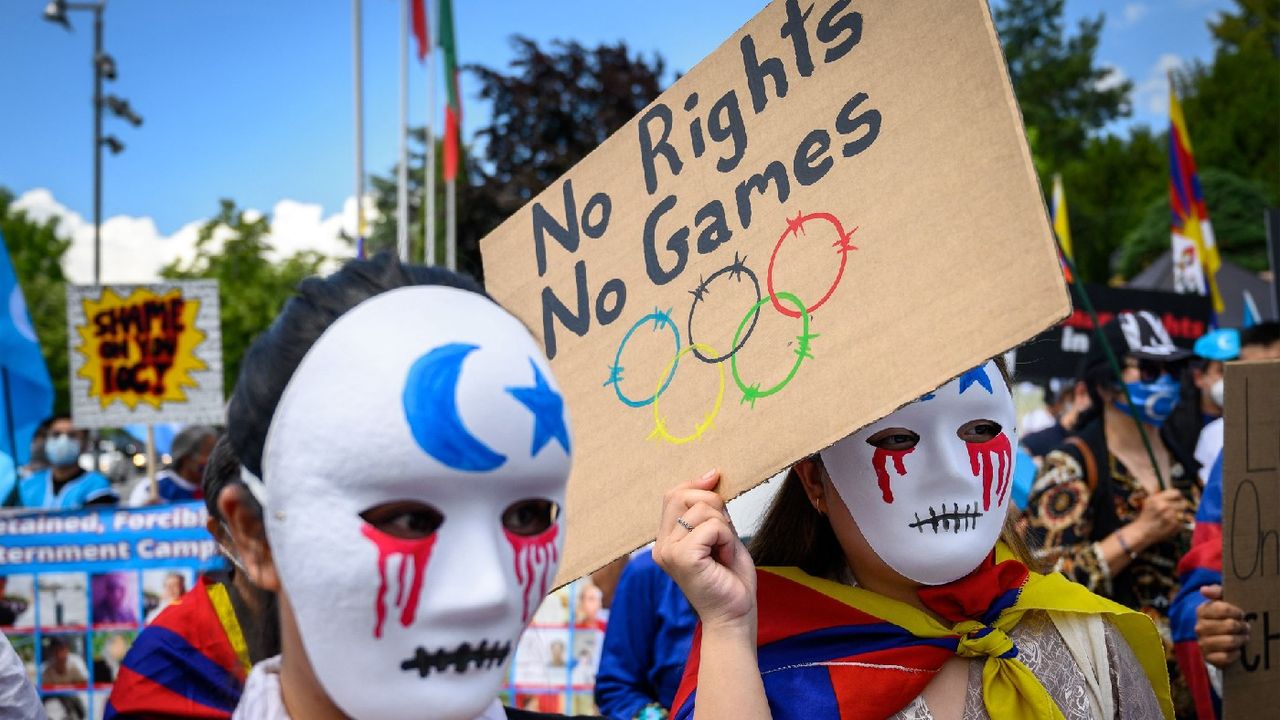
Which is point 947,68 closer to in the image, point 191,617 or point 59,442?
point 191,617

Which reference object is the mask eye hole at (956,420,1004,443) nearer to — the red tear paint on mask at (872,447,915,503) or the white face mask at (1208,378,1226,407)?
the red tear paint on mask at (872,447,915,503)

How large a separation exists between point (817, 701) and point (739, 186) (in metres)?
0.98

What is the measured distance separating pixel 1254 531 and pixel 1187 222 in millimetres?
7974

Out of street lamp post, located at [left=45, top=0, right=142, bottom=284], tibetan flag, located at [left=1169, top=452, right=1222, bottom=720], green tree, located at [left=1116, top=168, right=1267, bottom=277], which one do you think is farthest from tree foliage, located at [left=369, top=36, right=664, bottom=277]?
tibetan flag, located at [left=1169, top=452, right=1222, bottom=720]

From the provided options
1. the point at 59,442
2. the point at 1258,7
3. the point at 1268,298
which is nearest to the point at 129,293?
the point at 59,442

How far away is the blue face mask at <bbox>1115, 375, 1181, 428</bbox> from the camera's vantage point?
14.2 ft

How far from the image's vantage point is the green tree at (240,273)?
110 feet

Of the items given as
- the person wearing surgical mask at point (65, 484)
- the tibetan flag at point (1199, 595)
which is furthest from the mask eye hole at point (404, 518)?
the person wearing surgical mask at point (65, 484)

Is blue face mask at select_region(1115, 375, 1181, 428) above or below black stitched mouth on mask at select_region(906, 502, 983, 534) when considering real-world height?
above

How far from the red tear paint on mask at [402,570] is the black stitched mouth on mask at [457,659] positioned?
4 centimetres

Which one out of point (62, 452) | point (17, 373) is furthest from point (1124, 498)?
point (62, 452)

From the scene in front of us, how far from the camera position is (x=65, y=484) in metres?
7.60

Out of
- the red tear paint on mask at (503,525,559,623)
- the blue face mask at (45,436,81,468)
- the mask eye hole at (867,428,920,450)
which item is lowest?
the red tear paint on mask at (503,525,559,623)

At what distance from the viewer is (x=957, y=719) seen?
2.10 metres
